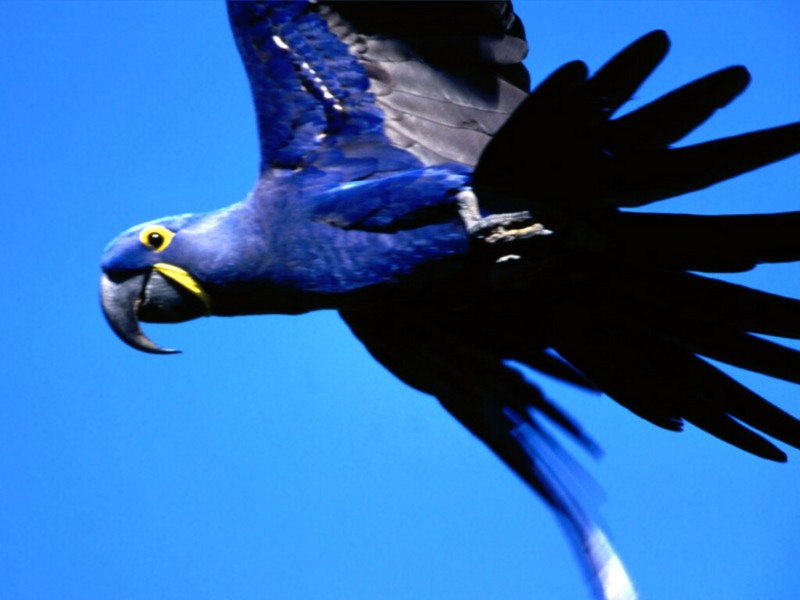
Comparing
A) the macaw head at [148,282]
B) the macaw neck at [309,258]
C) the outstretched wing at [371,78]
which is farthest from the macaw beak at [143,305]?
the outstretched wing at [371,78]

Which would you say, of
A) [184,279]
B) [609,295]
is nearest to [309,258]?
[184,279]

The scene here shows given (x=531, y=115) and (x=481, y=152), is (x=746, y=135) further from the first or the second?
(x=481, y=152)

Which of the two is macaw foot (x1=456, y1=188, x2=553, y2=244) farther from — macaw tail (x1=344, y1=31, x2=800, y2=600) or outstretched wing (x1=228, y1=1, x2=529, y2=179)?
outstretched wing (x1=228, y1=1, x2=529, y2=179)

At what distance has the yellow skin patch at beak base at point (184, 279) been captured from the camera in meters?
3.61

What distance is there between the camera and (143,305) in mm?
3689

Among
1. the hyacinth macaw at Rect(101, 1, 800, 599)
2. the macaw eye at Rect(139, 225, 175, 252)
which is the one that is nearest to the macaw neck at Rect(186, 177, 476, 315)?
the hyacinth macaw at Rect(101, 1, 800, 599)

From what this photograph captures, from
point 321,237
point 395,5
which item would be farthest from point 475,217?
point 395,5

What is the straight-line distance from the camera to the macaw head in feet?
12.0

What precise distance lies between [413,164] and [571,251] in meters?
0.50

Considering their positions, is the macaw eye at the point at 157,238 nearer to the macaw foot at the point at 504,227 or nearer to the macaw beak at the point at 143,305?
the macaw beak at the point at 143,305

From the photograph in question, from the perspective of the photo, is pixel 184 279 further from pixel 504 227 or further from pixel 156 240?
pixel 504 227

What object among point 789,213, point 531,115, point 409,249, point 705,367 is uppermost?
point 531,115

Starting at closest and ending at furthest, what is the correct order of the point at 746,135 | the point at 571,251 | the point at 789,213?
the point at 746,135 < the point at 789,213 < the point at 571,251

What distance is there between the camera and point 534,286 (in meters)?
3.64
